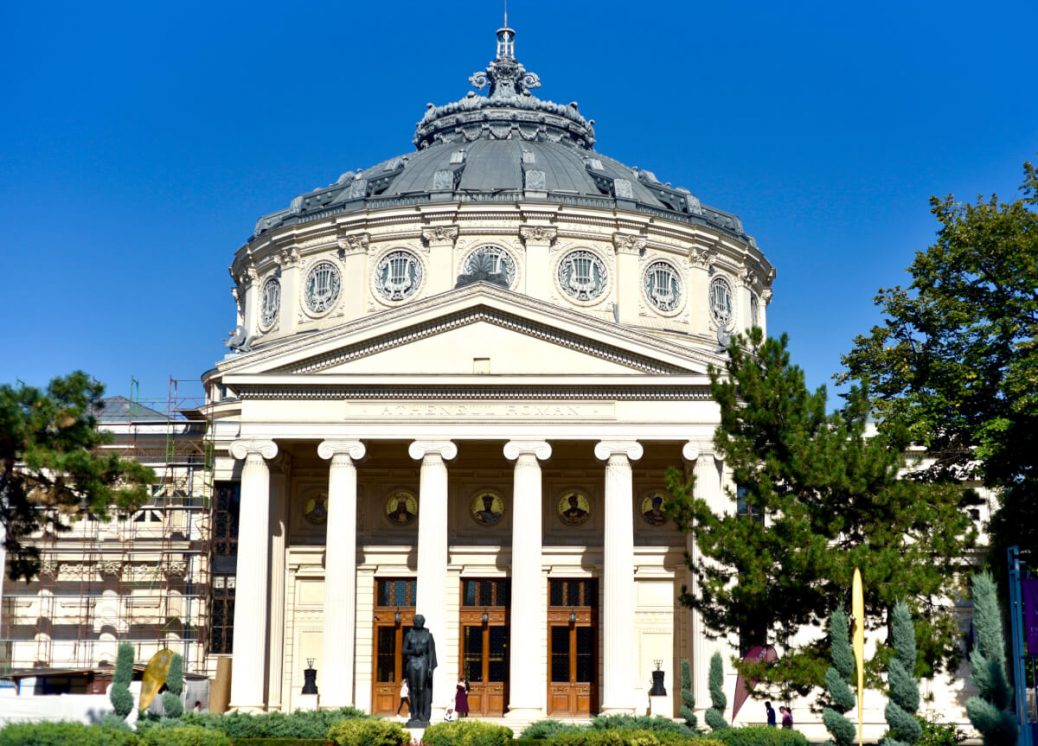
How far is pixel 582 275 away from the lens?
201 ft

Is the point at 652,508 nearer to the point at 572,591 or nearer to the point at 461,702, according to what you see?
the point at 572,591

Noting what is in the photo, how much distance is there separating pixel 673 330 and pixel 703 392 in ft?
42.3

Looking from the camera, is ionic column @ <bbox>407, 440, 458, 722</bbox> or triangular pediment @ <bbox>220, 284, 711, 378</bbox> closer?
ionic column @ <bbox>407, 440, 458, 722</bbox>

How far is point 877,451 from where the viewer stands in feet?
121

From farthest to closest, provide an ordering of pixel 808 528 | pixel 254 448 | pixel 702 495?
pixel 254 448 → pixel 702 495 → pixel 808 528

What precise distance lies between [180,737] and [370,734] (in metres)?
4.27

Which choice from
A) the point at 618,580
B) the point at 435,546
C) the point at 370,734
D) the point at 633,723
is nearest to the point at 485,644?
the point at 435,546

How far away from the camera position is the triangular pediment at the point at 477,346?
161 ft

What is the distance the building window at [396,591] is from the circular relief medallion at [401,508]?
6.62 ft

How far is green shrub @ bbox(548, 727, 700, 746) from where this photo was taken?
32250 mm

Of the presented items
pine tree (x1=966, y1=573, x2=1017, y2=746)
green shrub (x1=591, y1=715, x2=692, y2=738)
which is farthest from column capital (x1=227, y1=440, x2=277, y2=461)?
pine tree (x1=966, y1=573, x2=1017, y2=746)

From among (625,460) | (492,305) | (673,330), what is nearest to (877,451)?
(625,460)

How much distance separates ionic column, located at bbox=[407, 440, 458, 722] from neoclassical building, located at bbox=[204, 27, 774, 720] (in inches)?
2.9

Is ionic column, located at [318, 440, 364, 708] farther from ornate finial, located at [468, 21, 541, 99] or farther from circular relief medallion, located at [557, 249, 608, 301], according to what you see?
ornate finial, located at [468, 21, 541, 99]
